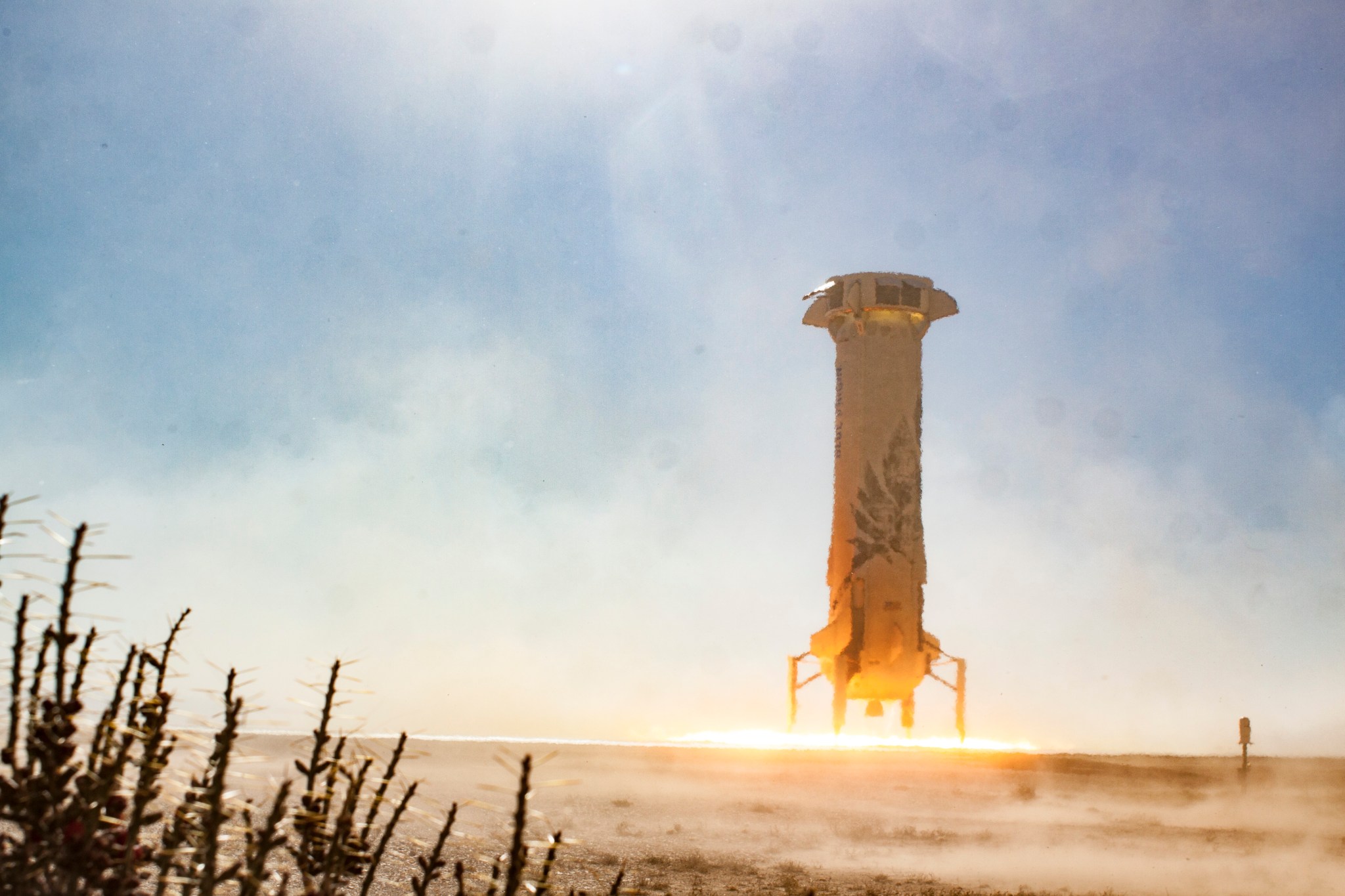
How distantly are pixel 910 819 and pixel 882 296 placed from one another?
55.9 feet

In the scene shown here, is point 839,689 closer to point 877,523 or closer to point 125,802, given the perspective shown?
point 877,523

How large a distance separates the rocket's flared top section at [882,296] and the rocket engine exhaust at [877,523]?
5 centimetres

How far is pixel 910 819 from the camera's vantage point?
22641 millimetres

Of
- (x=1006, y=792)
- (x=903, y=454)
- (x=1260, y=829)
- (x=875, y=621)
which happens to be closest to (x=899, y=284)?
(x=903, y=454)

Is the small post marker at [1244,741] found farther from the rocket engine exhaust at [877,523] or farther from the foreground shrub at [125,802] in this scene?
the foreground shrub at [125,802]

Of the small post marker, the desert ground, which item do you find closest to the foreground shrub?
the desert ground

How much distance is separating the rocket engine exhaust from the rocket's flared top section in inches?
1.8

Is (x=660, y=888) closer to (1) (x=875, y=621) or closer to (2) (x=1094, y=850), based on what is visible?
(2) (x=1094, y=850)

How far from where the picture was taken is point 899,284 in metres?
34.1

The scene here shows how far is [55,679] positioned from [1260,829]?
25.6m

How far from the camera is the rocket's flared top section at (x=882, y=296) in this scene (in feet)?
111

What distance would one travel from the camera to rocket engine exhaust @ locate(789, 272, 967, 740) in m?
32.8

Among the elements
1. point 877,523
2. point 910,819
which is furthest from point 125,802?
point 877,523

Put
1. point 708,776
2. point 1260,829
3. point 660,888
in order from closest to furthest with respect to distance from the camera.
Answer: point 660,888 < point 1260,829 < point 708,776
